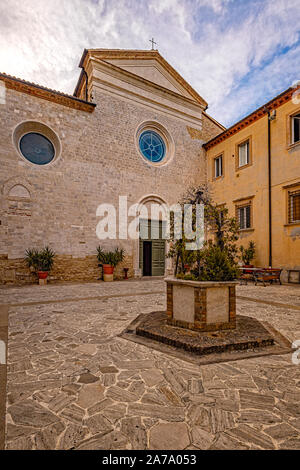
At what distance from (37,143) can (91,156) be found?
102 inches

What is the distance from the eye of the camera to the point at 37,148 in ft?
39.9

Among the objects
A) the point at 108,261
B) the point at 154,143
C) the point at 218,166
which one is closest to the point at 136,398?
the point at 108,261

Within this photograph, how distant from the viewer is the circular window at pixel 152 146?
1548 cm

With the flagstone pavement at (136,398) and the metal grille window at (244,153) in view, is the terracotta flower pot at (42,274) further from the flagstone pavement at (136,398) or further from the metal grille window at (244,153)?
the metal grille window at (244,153)

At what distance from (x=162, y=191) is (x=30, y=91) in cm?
837

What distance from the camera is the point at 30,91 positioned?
1149 cm

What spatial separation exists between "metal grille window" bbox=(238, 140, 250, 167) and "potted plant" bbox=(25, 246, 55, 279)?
38.6 ft

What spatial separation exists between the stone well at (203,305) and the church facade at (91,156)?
8.96 meters

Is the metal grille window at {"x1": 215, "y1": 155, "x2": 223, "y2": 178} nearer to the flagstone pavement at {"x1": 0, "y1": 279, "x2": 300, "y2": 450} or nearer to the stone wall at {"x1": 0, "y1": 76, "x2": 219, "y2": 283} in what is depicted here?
the stone wall at {"x1": 0, "y1": 76, "x2": 219, "y2": 283}

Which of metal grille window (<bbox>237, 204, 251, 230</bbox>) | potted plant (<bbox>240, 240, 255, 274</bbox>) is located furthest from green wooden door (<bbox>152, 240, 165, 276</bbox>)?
metal grille window (<bbox>237, 204, 251, 230</bbox>)

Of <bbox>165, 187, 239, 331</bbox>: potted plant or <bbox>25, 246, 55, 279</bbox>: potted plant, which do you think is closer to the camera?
<bbox>165, 187, 239, 331</bbox>: potted plant

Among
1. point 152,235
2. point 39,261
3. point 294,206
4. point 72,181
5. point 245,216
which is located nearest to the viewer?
point 39,261

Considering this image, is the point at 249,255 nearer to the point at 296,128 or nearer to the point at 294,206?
the point at 294,206

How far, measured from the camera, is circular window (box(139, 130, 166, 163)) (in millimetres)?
15480
